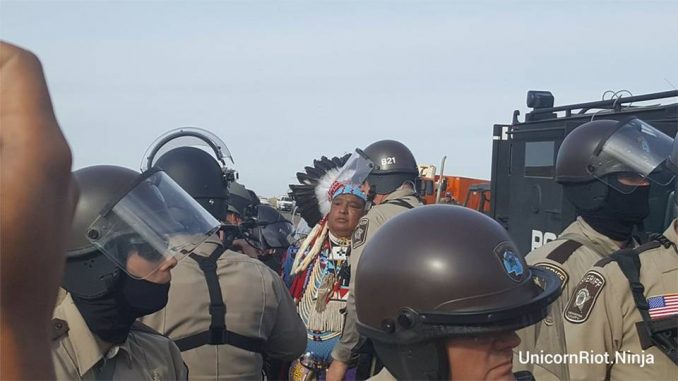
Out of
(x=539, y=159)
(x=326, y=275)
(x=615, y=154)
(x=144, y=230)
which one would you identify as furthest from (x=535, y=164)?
(x=144, y=230)

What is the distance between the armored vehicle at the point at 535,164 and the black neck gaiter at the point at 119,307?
180 inches

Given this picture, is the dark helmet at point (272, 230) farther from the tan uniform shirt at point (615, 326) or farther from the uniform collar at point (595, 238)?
the tan uniform shirt at point (615, 326)

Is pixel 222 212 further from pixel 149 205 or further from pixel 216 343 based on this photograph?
pixel 149 205

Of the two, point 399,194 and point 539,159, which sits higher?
point 539,159

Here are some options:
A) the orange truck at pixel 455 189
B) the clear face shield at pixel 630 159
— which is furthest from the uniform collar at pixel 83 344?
the orange truck at pixel 455 189

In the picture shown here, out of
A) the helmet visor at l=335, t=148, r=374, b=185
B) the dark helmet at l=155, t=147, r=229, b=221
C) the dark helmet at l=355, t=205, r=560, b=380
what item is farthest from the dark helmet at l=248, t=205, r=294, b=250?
the dark helmet at l=355, t=205, r=560, b=380

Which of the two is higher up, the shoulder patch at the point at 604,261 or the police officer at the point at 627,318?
the shoulder patch at the point at 604,261

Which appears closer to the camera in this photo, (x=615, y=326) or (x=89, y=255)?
(x=89, y=255)

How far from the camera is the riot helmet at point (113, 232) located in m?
2.63

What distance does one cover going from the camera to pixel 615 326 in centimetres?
336

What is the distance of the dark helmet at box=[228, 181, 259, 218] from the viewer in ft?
23.8

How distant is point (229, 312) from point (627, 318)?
1.79 m

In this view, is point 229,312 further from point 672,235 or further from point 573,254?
point 672,235

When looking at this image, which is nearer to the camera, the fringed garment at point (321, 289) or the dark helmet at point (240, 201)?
the fringed garment at point (321, 289)
